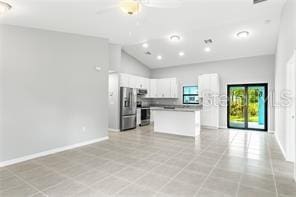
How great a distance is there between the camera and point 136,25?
173 inches

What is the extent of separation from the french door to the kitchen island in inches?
90.8

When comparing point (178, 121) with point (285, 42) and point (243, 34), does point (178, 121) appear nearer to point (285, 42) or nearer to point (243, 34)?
point (243, 34)

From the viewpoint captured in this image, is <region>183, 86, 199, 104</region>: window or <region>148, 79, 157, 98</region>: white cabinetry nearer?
<region>183, 86, 199, 104</region>: window

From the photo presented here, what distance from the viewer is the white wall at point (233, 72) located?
6801 millimetres

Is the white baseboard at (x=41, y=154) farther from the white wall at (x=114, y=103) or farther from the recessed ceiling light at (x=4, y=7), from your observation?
the recessed ceiling light at (x=4, y=7)

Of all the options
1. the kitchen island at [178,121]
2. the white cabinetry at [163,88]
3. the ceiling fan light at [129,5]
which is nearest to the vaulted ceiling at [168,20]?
the ceiling fan light at [129,5]

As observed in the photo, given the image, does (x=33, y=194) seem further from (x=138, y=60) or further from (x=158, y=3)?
(x=138, y=60)

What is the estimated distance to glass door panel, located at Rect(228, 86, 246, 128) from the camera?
24.0 ft

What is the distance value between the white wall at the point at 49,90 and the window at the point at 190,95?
186 inches

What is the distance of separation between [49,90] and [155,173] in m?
3.15

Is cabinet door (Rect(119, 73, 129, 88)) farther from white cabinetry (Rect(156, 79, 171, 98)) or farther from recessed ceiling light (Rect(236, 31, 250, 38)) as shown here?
recessed ceiling light (Rect(236, 31, 250, 38))

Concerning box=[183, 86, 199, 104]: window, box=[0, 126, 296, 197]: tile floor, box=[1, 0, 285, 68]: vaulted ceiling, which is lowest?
box=[0, 126, 296, 197]: tile floor

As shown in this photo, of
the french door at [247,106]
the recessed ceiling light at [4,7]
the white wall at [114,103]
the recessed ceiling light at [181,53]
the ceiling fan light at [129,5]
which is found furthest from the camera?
the recessed ceiling light at [181,53]

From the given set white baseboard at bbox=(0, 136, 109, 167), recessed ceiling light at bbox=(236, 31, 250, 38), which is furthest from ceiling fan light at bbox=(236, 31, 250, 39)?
white baseboard at bbox=(0, 136, 109, 167)
